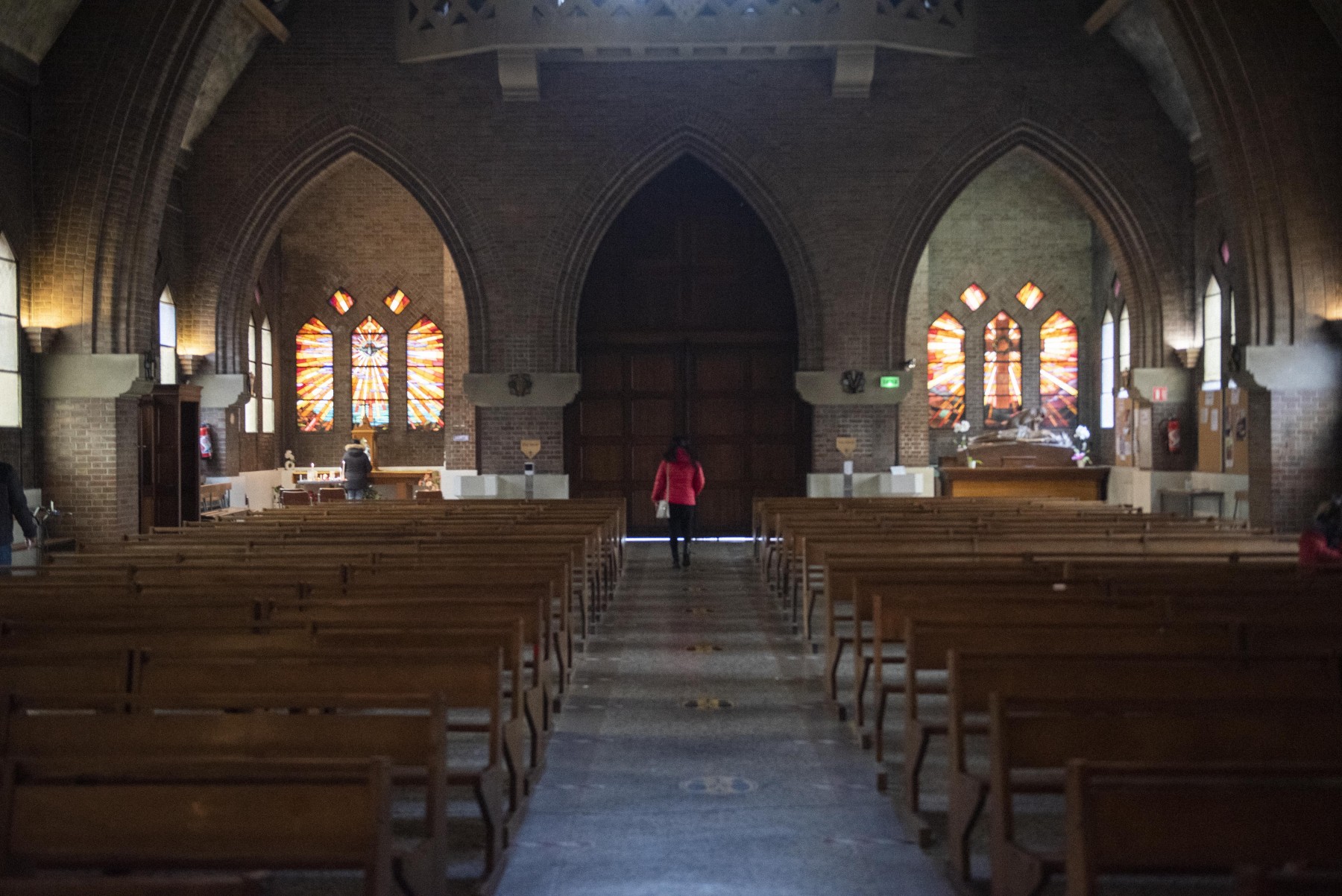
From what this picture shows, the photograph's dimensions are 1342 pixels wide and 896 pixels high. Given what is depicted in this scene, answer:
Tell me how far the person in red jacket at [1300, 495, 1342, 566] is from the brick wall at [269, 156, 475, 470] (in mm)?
20638

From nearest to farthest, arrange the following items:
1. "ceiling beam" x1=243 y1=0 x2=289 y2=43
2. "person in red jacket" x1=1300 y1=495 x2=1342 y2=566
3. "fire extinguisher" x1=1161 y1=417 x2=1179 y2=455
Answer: "person in red jacket" x1=1300 y1=495 x2=1342 y2=566
"ceiling beam" x1=243 y1=0 x2=289 y2=43
"fire extinguisher" x1=1161 y1=417 x2=1179 y2=455

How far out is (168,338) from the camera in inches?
835

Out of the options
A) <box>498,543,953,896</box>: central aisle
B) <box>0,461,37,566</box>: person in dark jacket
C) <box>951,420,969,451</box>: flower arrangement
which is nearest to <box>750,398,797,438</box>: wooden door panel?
<box>951,420,969,451</box>: flower arrangement

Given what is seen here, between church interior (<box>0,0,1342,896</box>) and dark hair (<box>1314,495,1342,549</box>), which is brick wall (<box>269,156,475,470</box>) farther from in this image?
dark hair (<box>1314,495,1342,549</box>)

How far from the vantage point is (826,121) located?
21.0 m

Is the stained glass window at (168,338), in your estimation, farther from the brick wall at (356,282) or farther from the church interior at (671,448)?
the brick wall at (356,282)

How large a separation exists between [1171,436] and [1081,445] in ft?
18.9

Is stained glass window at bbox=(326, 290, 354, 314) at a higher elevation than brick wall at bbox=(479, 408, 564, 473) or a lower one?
higher

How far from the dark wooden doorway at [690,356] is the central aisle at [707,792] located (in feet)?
43.2

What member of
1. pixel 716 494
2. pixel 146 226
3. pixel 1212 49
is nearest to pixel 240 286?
pixel 146 226

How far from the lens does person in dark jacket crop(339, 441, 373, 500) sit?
2075cm

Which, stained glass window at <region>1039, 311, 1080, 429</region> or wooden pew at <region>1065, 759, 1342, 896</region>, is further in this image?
stained glass window at <region>1039, 311, 1080, 429</region>

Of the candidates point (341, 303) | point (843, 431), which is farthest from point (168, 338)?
point (843, 431)

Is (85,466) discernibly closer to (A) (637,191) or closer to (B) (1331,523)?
(A) (637,191)
